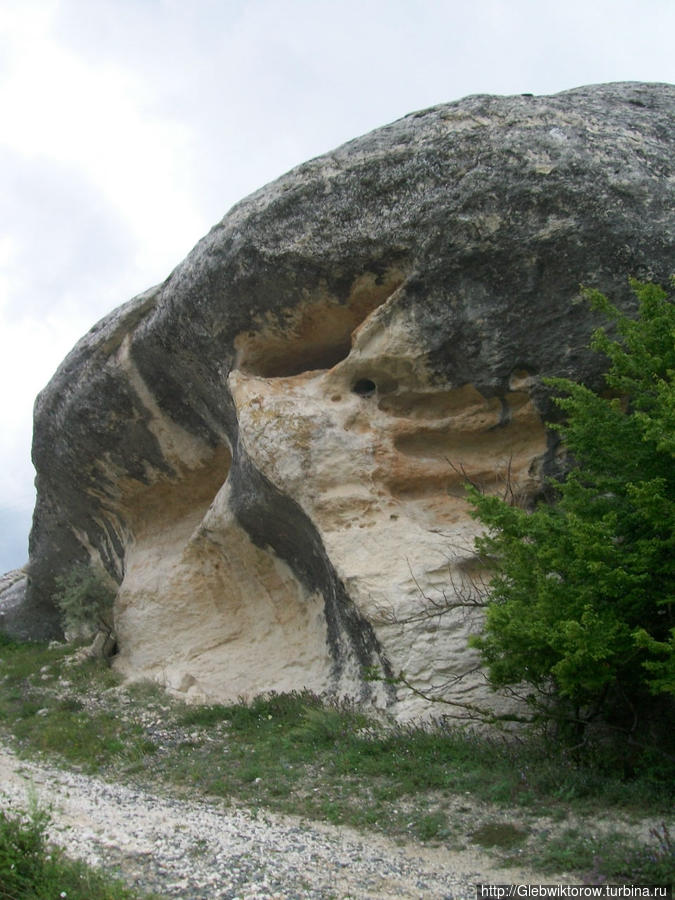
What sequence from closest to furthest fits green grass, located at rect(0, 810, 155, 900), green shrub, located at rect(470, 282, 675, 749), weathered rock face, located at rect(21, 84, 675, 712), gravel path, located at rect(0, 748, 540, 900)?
green grass, located at rect(0, 810, 155, 900), gravel path, located at rect(0, 748, 540, 900), green shrub, located at rect(470, 282, 675, 749), weathered rock face, located at rect(21, 84, 675, 712)

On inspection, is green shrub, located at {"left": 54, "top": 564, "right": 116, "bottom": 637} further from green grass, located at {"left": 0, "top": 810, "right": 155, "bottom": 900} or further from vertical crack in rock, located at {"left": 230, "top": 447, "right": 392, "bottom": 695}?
green grass, located at {"left": 0, "top": 810, "right": 155, "bottom": 900}

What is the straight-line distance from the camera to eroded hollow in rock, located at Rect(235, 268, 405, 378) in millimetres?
9680

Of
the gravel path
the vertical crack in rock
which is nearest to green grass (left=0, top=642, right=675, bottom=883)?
the gravel path

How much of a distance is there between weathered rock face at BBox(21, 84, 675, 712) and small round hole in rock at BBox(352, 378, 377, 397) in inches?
1.6

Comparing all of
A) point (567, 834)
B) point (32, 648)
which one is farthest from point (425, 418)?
point (32, 648)

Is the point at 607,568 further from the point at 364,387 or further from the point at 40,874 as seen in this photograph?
the point at 364,387

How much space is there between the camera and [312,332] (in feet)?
34.1

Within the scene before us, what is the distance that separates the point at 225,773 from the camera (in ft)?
24.7

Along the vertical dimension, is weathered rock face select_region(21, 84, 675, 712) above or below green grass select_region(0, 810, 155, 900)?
above

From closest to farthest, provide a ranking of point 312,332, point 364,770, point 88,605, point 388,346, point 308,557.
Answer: point 364,770 → point 388,346 → point 308,557 → point 312,332 → point 88,605

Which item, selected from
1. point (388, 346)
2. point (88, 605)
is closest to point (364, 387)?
point (388, 346)

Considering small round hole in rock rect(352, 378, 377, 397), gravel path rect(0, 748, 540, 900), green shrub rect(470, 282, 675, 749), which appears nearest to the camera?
gravel path rect(0, 748, 540, 900)

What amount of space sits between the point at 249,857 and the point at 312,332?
21.9 feet

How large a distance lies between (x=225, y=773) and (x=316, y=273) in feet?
18.5
